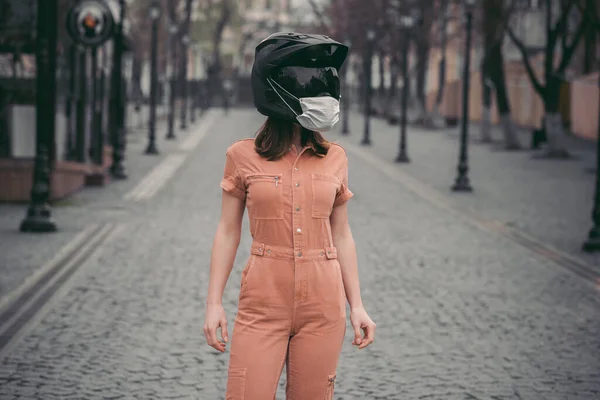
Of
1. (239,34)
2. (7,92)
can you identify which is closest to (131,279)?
(7,92)

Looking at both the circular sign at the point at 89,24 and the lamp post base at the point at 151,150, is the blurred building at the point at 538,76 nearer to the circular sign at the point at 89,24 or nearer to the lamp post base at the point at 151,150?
the lamp post base at the point at 151,150

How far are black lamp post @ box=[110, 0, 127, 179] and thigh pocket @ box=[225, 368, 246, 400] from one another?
2113 centimetres

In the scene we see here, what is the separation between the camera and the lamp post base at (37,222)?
15.4 metres

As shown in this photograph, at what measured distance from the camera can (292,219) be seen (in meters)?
4.07

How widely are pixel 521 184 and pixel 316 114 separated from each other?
21675mm

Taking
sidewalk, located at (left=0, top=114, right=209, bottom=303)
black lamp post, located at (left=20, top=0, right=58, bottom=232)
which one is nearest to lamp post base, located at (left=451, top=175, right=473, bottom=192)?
sidewalk, located at (left=0, top=114, right=209, bottom=303)

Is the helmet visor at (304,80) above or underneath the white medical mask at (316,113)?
above

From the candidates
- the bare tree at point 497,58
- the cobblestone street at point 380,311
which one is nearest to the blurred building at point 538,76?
the bare tree at point 497,58

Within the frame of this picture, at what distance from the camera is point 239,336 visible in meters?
4.02

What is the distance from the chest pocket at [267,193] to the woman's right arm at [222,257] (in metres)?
0.11

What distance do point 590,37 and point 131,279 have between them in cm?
4008

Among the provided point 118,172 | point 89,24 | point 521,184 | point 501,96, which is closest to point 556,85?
point 501,96

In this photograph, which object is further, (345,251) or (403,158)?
(403,158)

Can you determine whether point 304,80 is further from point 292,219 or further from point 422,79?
point 422,79
